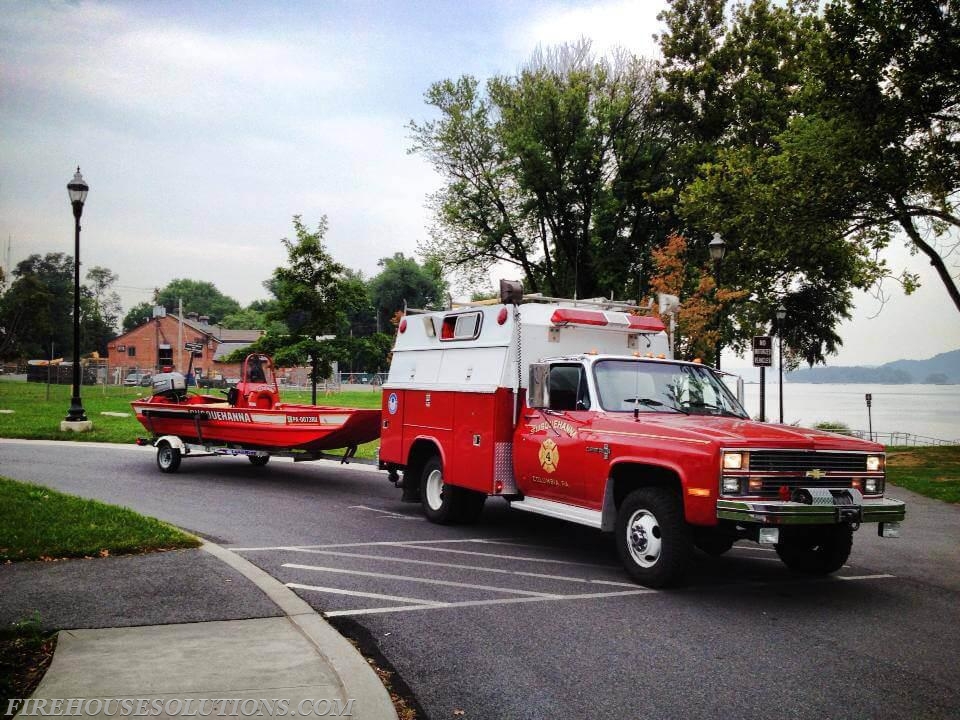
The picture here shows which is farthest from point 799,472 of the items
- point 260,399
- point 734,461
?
point 260,399

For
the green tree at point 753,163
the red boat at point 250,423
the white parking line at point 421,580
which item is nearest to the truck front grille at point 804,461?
the white parking line at point 421,580

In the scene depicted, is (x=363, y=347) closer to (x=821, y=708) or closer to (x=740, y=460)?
(x=740, y=460)

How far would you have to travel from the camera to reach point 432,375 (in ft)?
37.3

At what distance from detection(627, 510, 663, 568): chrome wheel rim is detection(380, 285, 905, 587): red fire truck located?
0.01 meters

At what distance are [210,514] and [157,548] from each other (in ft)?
9.81

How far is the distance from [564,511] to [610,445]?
1.08 m

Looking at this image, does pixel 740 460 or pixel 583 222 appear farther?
pixel 583 222

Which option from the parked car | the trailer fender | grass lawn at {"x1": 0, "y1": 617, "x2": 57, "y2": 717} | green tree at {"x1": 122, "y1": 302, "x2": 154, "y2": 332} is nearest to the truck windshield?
grass lawn at {"x1": 0, "y1": 617, "x2": 57, "y2": 717}

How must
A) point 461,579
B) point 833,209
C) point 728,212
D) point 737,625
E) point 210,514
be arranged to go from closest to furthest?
point 737,625 < point 461,579 < point 210,514 < point 833,209 < point 728,212

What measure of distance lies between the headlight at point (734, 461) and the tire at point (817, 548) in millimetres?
1395

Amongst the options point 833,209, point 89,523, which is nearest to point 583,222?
point 833,209

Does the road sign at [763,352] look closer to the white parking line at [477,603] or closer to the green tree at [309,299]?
the green tree at [309,299]

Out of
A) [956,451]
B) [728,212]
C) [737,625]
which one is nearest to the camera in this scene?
[737,625]

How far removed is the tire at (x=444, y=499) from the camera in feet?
35.7
